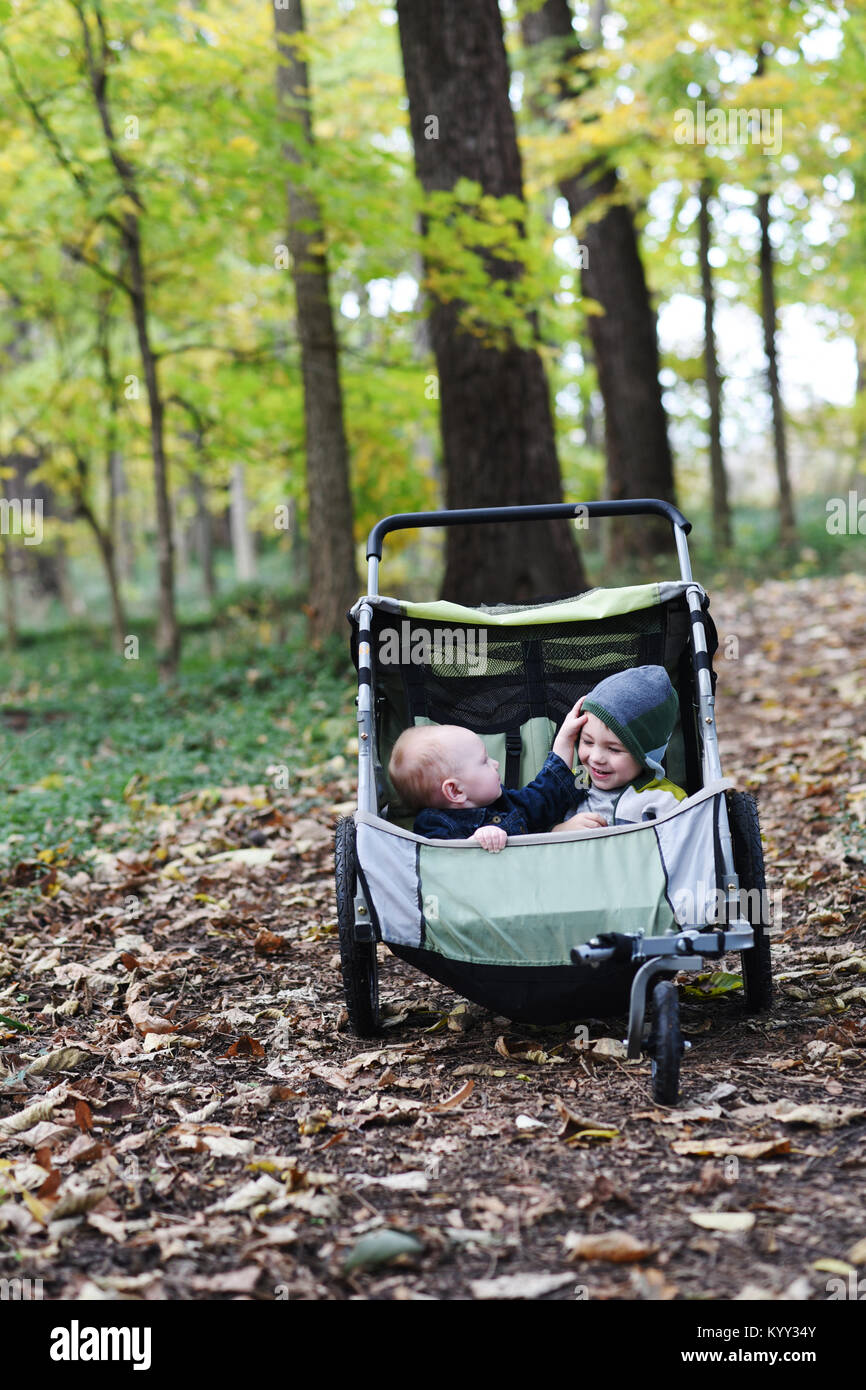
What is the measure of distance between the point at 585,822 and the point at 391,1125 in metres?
1.14

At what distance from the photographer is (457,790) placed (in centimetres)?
377

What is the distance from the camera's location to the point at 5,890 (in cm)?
514

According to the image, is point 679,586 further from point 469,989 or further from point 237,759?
point 237,759

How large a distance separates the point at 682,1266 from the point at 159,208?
9897mm

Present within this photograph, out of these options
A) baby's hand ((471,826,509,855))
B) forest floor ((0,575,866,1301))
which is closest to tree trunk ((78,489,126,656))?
forest floor ((0,575,866,1301))

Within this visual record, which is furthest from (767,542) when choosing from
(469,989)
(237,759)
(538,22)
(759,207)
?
(469,989)

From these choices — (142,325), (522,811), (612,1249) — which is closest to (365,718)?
(522,811)

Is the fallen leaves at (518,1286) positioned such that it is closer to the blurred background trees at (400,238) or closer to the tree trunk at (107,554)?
the blurred background trees at (400,238)

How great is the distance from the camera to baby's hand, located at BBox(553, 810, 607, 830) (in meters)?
3.64

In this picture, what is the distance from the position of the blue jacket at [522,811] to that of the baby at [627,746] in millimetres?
80

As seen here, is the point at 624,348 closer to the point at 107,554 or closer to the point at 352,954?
the point at 107,554

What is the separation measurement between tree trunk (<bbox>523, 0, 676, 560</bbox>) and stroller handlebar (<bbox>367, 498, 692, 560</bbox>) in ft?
31.7
